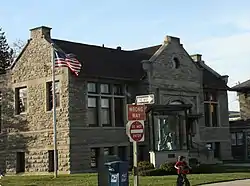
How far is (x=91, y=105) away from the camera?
126 ft

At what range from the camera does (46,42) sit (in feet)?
127

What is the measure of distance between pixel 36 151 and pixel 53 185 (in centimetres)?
1312

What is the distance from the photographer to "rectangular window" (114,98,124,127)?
4028 centimetres

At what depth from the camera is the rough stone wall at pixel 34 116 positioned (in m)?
37.2

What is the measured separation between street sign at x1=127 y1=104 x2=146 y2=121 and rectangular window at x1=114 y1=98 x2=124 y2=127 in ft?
76.4

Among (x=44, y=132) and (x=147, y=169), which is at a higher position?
(x=44, y=132)

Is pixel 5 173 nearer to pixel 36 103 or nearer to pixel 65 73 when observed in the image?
pixel 36 103

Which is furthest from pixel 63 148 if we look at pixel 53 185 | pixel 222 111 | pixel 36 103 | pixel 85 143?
pixel 222 111

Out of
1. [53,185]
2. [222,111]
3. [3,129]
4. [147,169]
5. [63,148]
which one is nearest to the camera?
[53,185]

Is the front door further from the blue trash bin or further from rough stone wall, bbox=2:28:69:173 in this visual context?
the blue trash bin

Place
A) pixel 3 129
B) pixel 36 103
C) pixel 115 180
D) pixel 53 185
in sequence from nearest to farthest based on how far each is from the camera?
pixel 115 180
pixel 53 185
pixel 36 103
pixel 3 129

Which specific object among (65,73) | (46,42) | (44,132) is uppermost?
(46,42)

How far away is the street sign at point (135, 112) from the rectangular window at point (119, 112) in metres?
23.3

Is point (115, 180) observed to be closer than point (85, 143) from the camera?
Yes
